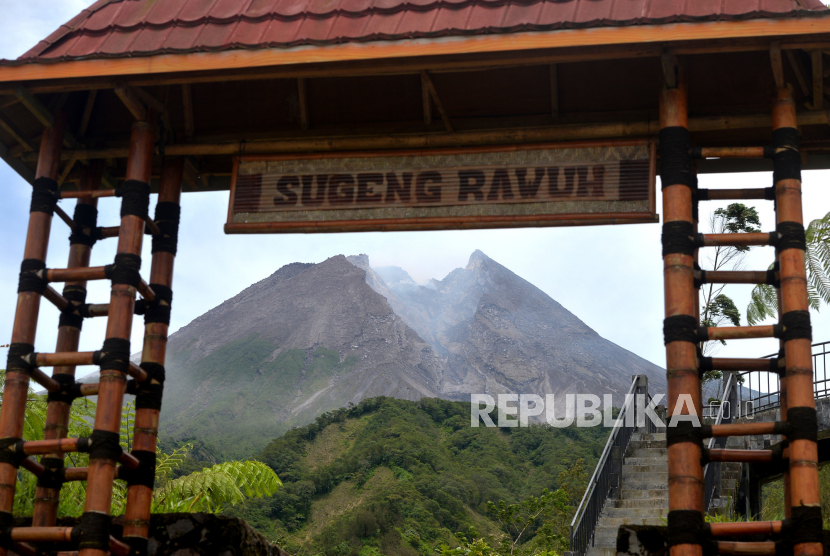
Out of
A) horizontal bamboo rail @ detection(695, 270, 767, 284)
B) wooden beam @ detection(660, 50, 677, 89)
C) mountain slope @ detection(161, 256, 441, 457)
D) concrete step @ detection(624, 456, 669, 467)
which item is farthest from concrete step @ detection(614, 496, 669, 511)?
mountain slope @ detection(161, 256, 441, 457)

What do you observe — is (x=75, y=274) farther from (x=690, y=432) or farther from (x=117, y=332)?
(x=690, y=432)

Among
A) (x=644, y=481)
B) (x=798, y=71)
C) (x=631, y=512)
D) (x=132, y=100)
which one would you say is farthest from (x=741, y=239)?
(x=644, y=481)

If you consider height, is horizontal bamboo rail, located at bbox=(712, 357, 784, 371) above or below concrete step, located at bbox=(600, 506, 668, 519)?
above

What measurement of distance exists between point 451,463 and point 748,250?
3082 cm

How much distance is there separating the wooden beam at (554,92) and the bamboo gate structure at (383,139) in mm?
14

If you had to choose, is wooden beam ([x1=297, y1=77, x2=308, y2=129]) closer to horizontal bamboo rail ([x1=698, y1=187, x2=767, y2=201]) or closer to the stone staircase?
horizontal bamboo rail ([x1=698, y1=187, x2=767, y2=201])

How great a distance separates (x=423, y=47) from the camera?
626cm

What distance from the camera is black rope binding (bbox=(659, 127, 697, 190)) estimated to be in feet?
20.7

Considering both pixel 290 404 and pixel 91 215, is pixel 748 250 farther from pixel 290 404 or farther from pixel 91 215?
pixel 290 404

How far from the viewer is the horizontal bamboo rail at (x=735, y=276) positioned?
6.28 metres

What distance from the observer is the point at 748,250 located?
920 inches

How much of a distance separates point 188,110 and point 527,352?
136500mm

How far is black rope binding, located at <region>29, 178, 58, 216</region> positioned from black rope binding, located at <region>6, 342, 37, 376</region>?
3.94 feet

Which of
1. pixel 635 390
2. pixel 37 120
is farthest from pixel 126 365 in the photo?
pixel 635 390
